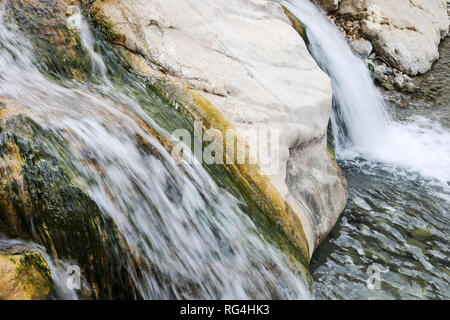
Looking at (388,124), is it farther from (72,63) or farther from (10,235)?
(10,235)

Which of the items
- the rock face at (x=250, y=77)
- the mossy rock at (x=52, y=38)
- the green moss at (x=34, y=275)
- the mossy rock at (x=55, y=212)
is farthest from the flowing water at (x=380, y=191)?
the mossy rock at (x=52, y=38)

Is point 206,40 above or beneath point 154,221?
above

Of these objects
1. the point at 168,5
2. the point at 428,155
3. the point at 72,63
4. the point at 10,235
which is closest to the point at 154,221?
the point at 10,235

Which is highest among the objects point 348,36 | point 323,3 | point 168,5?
point 168,5

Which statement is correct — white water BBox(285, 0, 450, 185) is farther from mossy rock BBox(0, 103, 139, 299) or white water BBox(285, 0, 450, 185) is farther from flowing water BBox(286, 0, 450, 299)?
mossy rock BBox(0, 103, 139, 299)

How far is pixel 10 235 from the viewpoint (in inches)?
110

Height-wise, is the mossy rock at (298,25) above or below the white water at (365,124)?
above

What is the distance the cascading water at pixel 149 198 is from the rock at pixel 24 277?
0.20 meters

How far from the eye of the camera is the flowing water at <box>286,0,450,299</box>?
4.41 m

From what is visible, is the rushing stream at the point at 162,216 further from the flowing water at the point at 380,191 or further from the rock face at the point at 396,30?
the rock face at the point at 396,30

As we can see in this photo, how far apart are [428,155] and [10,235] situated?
22.4 feet

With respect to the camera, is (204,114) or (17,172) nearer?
(17,172)

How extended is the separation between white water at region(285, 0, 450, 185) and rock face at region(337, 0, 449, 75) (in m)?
1.20

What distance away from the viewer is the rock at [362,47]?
32.6 ft
